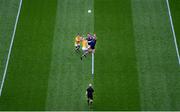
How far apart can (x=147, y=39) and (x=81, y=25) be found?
4474 mm

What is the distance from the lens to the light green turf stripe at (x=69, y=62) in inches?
837

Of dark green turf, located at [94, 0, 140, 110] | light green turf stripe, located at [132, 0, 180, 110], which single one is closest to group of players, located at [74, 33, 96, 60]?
dark green turf, located at [94, 0, 140, 110]

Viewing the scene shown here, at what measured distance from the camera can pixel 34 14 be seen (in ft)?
85.6

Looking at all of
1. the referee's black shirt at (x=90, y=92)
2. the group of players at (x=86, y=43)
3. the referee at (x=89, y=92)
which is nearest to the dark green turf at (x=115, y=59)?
the group of players at (x=86, y=43)

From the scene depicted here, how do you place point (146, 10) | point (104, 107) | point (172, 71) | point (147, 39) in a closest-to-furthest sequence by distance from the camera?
point (104, 107) < point (172, 71) < point (147, 39) < point (146, 10)

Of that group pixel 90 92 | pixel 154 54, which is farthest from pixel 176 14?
pixel 90 92

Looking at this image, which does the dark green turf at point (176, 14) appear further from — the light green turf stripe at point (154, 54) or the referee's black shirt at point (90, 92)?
the referee's black shirt at point (90, 92)

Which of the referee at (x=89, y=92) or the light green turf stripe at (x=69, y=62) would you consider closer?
the referee at (x=89, y=92)

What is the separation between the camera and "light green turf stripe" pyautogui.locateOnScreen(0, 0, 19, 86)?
930 inches

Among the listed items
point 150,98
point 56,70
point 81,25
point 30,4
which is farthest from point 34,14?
point 150,98

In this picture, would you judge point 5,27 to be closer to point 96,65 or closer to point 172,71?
point 96,65

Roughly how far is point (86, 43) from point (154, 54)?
4.27 meters

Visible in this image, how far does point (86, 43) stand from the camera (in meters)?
23.6

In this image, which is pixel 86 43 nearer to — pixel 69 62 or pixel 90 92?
pixel 69 62
